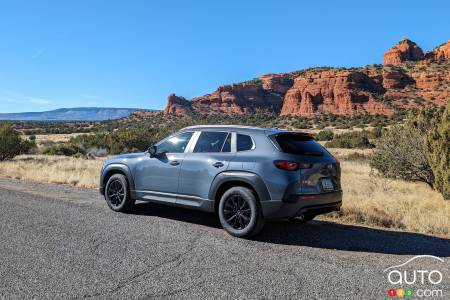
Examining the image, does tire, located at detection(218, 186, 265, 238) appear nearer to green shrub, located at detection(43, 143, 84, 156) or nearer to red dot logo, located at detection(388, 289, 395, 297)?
red dot logo, located at detection(388, 289, 395, 297)

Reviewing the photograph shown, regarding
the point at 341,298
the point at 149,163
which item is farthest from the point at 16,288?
the point at 149,163

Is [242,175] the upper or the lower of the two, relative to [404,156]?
upper

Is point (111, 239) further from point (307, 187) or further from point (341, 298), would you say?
point (341, 298)

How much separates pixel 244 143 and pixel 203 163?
2.59ft

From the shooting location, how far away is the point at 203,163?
685cm

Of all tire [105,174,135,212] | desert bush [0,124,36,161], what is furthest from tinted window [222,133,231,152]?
desert bush [0,124,36,161]

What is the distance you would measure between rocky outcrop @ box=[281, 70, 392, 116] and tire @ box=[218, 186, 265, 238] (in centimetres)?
9158

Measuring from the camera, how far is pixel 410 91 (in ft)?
309

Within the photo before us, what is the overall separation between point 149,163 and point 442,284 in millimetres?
5156

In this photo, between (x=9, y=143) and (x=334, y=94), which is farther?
(x=334, y=94)

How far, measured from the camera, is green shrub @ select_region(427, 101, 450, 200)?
37.0 feet

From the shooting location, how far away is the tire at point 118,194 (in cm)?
809

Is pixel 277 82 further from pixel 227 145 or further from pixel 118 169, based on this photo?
pixel 227 145

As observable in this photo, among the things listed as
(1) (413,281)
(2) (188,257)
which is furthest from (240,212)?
(1) (413,281)
